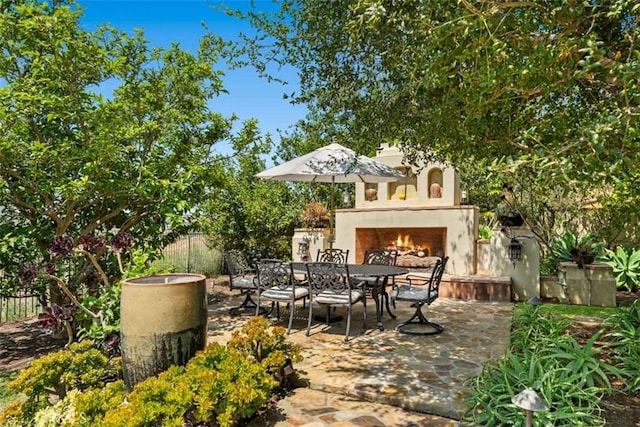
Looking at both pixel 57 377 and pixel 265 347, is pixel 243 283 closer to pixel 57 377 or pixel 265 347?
pixel 265 347

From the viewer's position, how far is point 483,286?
26.4 feet

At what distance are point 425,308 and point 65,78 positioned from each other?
6.54 m

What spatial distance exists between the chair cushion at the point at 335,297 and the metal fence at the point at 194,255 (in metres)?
5.89

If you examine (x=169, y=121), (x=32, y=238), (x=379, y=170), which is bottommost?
(x=32, y=238)

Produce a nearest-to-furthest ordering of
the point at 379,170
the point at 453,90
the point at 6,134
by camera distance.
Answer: the point at 453,90 → the point at 6,134 → the point at 379,170

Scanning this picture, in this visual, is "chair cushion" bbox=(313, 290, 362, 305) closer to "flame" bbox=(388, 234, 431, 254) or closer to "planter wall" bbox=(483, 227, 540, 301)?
"planter wall" bbox=(483, 227, 540, 301)

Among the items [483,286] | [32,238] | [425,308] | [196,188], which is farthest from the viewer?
[483,286]

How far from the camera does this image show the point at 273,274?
6.05m

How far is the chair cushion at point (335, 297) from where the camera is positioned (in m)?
5.41

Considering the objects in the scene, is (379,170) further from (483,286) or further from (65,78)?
(65,78)

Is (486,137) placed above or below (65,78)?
below

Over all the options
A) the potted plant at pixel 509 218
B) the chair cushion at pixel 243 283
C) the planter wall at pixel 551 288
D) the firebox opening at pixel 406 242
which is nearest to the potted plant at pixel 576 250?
the planter wall at pixel 551 288

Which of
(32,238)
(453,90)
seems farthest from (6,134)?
(453,90)

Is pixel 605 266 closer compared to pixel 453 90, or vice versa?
pixel 453 90
